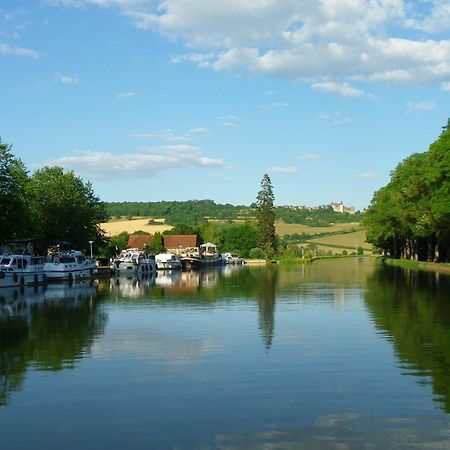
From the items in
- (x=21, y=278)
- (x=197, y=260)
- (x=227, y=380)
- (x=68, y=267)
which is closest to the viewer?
(x=227, y=380)

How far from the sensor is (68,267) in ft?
204

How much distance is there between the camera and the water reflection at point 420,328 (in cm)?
1600

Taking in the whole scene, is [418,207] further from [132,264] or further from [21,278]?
[21,278]

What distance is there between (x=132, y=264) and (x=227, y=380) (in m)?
64.9

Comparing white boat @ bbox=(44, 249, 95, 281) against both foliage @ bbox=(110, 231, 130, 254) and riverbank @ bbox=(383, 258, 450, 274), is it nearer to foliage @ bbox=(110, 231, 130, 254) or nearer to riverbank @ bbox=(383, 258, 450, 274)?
riverbank @ bbox=(383, 258, 450, 274)

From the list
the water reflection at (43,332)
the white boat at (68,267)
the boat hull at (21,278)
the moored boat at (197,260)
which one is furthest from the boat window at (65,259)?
the moored boat at (197,260)

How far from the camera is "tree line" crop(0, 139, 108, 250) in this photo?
2616 inches

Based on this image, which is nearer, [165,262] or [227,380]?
[227,380]

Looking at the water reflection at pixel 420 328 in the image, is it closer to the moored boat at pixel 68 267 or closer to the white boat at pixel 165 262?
the moored boat at pixel 68 267

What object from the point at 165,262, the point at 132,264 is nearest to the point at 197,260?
the point at 165,262

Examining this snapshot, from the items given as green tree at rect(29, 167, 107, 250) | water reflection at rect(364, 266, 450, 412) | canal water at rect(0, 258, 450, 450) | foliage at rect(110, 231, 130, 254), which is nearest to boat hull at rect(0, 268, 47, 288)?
green tree at rect(29, 167, 107, 250)

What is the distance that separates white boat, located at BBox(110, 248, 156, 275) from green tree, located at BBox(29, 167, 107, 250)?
16.2 ft

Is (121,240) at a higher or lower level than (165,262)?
higher

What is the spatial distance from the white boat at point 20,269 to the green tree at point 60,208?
1442 cm
